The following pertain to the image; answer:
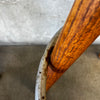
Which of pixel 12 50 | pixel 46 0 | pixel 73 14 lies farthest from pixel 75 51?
pixel 12 50

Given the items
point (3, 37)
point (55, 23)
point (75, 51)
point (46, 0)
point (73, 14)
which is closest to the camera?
point (73, 14)

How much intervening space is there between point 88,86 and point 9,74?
2512 millimetres

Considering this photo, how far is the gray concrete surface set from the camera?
2.35 m

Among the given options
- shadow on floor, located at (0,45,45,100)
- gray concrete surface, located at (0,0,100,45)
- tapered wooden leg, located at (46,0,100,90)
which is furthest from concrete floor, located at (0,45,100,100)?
tapered wooden leg, located at (46,0,100,90)

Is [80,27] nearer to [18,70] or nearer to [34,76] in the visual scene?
[34,76]

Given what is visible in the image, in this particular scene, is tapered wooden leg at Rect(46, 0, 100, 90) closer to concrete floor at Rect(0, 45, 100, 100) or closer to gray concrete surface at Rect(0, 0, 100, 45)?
gray concrete surface at Rect(0, 0, 100, 45)

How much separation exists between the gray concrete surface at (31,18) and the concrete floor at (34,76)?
0.57 metres

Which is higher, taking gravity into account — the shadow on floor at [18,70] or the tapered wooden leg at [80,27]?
the tapered wooden leg at [80,27]

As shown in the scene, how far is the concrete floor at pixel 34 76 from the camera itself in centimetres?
364

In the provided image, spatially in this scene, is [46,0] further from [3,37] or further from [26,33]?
[3,37]

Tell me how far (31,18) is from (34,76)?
186cm

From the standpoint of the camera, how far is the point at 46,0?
2232 millimetres

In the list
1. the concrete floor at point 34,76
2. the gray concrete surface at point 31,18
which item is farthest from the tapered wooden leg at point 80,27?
the concrete floor at point 34,76

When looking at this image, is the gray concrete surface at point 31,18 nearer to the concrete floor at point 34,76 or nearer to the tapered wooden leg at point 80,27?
the concrete floor at point 34,76
